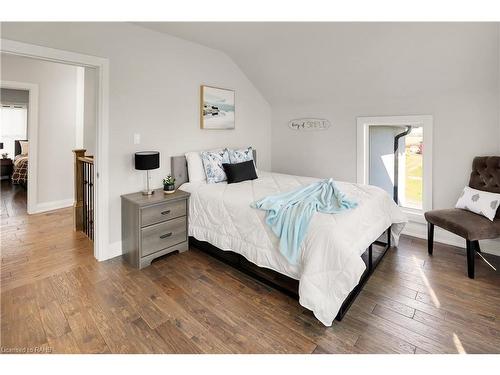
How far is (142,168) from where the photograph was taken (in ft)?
9.00

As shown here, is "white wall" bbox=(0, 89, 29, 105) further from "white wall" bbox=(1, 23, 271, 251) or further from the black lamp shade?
the black lamp shade

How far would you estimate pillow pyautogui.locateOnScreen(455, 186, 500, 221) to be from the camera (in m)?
2.55

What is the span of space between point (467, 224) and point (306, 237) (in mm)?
1685

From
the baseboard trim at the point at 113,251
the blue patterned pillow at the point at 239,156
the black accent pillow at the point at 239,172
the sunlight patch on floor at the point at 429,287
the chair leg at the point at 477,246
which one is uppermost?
the blue patterned pillow at the point at 239,156

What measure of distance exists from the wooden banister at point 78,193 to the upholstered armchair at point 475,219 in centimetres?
439

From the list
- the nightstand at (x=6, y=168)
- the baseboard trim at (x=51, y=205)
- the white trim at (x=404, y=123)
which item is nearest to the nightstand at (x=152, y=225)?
the white trim at (x=404, y=123)

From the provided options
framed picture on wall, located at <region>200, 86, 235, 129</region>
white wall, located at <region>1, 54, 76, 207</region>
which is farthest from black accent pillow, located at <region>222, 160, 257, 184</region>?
white wall, located at <region>1, 54, 76, 207</region>

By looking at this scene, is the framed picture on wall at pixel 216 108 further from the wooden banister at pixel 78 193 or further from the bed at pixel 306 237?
the wooden banister at pixel 78 193

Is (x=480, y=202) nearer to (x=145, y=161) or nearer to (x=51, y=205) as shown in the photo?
(x=145, y=161)

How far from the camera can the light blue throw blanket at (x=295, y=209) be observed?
1.97 metres

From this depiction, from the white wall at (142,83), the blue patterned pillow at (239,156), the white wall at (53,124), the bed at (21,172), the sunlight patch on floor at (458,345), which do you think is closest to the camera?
the sunlight patch on floor at (458,345)

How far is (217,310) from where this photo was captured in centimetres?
201

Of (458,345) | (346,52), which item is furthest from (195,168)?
(458,345)

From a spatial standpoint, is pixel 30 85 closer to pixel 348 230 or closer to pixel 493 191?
pixel 348 230
